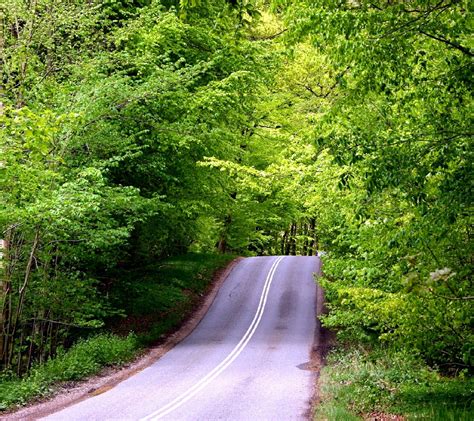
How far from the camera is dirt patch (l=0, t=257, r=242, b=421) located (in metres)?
10.9

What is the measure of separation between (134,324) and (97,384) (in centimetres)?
693

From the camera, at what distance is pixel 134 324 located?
67.1 feet

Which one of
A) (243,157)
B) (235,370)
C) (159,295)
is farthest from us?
(243,157)

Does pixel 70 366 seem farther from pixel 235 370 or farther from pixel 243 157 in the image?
pixel 243 157

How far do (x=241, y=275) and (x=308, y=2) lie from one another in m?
23.9

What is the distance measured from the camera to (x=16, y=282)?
1423 cm

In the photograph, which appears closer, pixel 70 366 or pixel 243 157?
pixel 70 366

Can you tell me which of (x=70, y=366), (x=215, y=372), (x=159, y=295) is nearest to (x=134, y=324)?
(x=159, y=295)

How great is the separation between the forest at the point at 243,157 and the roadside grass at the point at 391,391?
49cm

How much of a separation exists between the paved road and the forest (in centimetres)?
222

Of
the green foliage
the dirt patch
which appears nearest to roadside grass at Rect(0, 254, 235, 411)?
the green foliage

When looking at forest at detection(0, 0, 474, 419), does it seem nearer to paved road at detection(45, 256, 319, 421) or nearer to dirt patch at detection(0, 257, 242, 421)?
dirt patch at detection(0, 257, 242, 421)

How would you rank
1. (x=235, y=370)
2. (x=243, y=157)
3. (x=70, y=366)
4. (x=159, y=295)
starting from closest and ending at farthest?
(x=70, y=366) < (x=235, y=370) < (x=159, y=295) < (x=243, y=157)

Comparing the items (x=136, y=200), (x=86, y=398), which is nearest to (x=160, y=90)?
(x=136, y=200)
